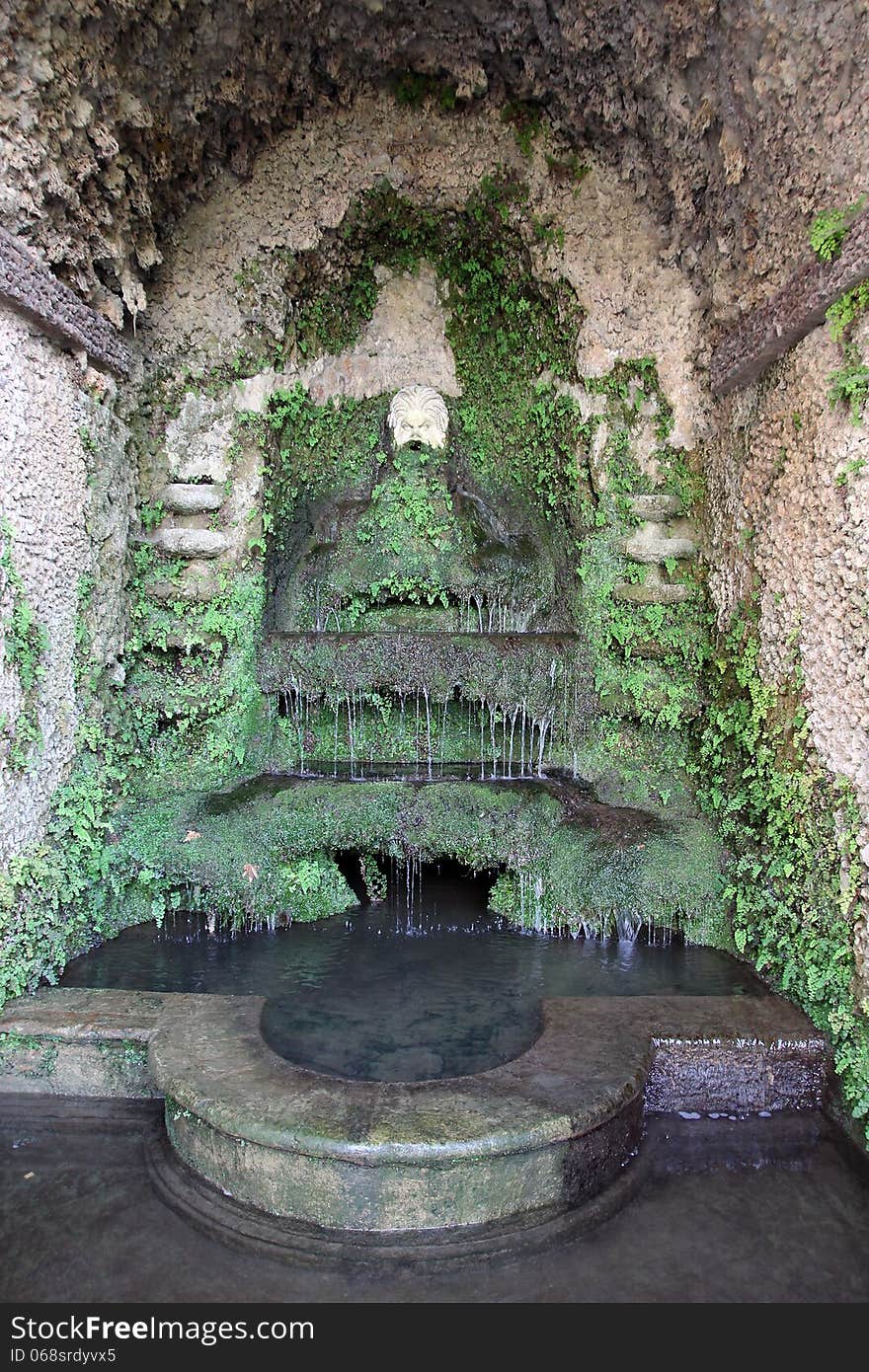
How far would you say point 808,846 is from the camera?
3910 millimetres

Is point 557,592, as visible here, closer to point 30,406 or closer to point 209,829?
point 209,829

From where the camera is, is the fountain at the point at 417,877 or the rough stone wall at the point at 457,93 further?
the rough stone wall at the point at 457,93

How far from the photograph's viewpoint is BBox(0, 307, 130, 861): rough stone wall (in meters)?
3.86

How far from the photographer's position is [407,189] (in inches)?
246

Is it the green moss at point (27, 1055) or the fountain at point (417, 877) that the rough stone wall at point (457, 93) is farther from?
the green moss at point (27, 1055)

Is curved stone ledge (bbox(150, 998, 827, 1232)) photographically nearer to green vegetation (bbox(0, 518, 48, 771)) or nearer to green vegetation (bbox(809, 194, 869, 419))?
green vegetation (bbox(0, 518, 48, 771))

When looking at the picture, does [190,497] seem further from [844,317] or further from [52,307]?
[844,317]

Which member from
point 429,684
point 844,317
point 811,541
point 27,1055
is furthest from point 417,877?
point 844,317

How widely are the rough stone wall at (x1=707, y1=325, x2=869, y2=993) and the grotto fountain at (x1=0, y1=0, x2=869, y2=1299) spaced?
3 cm

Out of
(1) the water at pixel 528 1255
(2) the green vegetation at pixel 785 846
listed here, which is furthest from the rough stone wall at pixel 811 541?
(1) the water at pixel 528 1255

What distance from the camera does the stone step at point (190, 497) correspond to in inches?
226

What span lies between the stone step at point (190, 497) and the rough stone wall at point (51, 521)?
722 mm
